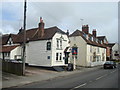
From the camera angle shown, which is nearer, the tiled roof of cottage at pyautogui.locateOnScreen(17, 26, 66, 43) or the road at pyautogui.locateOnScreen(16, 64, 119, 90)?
the road at pyautogui.locateOnScreen(16, 64, 119, 90)

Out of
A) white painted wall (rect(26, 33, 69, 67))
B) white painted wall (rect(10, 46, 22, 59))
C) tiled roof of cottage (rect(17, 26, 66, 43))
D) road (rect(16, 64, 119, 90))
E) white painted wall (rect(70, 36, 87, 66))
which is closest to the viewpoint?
road (rect(16, 64, 119, 90))

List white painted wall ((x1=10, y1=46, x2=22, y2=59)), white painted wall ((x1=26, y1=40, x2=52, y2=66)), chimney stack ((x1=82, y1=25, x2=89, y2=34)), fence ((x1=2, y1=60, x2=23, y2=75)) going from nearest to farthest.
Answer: fence ((x1=2, y1=60, x2=23, y2=75)), white painted wall ((x1=26, y1=40, x2=52, y2=66)), white painted wall ((x1=10, y1=46, x2=22, y2=59)), chimney stack ((x1=82, y1=25, x2=89, y2=34))

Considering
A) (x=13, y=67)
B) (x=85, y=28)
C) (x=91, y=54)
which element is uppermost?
(x=85, y=28)

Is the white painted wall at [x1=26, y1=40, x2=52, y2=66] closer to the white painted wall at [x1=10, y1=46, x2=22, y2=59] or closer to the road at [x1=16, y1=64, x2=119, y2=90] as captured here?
the white painted wall at [x1=10, y1=46, x2=22, y2=59]

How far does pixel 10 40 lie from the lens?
37.3 metres

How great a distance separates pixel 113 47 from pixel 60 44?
184ft

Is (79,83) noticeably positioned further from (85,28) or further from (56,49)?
(85,28)

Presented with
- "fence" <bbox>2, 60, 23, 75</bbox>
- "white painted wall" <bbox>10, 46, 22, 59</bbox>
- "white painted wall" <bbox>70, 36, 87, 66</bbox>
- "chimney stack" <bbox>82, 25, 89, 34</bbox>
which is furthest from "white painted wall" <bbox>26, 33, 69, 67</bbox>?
"chimney stack" <bbox>82, 25, 89, 34</bbox>

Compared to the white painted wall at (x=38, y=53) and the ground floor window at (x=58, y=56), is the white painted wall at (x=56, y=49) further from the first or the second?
the white painted wall at (x=38, y=53)

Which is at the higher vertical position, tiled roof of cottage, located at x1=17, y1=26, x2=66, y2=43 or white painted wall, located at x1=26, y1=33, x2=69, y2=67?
tiled roof of cottage, located at x1=17, y1=26, x2=66, y2=43

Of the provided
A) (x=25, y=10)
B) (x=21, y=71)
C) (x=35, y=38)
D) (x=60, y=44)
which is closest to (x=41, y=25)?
(x=35, y=38)

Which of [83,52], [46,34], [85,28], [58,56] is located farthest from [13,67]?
[85,28]

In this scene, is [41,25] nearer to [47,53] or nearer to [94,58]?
[47,53]

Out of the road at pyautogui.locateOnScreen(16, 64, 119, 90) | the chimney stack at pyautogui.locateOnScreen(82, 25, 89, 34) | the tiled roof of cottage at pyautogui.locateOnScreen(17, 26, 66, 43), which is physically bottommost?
the road at pyautogui.locateOnScreen(16, 64, 119, 90)
